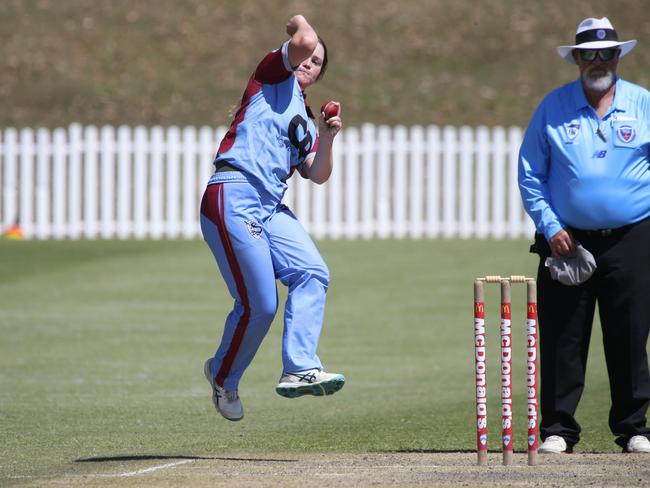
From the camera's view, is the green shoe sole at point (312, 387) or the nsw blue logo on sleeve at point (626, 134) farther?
the nsw blue logo on sleeve at point (626, 134)

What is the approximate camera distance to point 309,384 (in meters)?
6.97

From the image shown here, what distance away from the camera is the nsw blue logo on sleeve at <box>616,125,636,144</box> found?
7.40 meters

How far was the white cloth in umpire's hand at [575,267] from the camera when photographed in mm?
7324

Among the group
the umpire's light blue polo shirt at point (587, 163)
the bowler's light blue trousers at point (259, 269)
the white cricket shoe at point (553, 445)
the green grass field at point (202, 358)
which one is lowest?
the green grass field at point (202, 358)

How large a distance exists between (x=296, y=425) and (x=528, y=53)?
1003 inches

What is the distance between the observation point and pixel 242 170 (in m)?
7.16

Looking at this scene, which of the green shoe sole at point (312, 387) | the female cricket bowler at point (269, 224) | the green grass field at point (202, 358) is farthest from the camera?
the green grass field at point (202, 358)

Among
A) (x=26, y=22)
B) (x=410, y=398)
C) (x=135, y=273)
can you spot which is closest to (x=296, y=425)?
(x=410, y=398)

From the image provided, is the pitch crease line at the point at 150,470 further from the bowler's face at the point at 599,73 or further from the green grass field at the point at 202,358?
the bowler's face at the point at 599,73

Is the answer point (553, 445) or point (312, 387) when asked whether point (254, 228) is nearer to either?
point (312, 387)

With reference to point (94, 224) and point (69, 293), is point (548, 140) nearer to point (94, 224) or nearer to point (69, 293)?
point (69, 293)

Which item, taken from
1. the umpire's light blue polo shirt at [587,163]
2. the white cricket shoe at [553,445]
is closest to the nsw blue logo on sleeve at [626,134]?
the umpire's light blue polo shirt at [587,163]

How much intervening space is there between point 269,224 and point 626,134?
6.81 feet

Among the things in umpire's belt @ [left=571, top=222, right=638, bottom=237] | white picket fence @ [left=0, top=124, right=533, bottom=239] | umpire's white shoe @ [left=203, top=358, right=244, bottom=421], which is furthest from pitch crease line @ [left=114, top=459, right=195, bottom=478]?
white picket fence @ [left=0, top=124, right=533, bottom=239]
